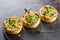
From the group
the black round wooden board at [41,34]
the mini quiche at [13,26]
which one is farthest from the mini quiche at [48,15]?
the mini quiche at [13,26]

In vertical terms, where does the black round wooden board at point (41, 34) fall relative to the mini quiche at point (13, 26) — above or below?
below

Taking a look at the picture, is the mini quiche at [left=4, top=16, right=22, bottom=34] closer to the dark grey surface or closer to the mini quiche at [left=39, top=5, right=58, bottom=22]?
the dark grey surface

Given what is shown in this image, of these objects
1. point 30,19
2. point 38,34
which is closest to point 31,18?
point 30,19

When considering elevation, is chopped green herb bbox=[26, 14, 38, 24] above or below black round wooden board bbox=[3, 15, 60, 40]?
above

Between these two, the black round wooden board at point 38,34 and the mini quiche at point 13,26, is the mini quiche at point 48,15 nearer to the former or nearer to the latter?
the black round wooden board at point 38,34

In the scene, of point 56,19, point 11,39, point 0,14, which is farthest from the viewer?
point 0,14

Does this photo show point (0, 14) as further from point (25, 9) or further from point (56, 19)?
point (56, 19)

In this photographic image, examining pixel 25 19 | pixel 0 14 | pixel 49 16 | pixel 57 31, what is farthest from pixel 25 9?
pixel 0 14

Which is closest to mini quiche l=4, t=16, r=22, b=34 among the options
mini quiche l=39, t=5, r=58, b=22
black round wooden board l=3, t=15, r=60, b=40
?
black round wooden board l=3, t=15, r=60, b=40

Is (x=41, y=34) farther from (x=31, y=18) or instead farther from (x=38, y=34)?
(x=31, y=18)
